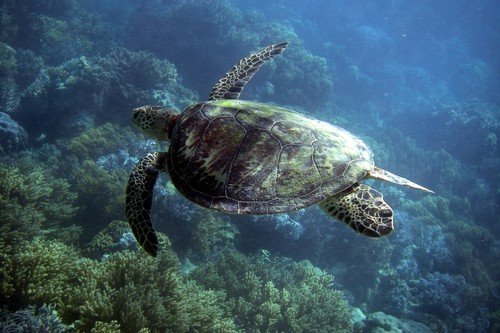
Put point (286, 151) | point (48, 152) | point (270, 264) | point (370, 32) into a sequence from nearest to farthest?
Answer: point (286, 151), point (270, 264), point (48, 152), point (370, 32)

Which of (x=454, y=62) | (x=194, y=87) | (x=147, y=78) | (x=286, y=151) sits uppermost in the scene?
(x=286, y=151)

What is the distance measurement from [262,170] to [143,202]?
1.48 m

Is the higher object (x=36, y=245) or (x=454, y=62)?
A: (x=36, y=245)

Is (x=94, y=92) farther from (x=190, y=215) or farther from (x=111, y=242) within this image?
(x=111, y=242)

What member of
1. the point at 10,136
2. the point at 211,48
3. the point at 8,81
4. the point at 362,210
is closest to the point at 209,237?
the point at 362,210

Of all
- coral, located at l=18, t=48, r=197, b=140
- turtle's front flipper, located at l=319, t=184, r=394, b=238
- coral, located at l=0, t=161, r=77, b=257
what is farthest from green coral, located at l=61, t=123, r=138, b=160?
turtle's front flipper, located at l=319, t=184, r=394, b=238

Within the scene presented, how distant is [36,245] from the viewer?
4.01 m

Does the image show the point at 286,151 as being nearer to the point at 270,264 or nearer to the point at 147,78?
the point at 270,264

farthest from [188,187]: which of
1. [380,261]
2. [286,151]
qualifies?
[380,261]

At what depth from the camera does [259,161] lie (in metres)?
3.01

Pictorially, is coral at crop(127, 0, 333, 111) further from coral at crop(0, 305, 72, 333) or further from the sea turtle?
coral at crop(0, 305, 72, 333)

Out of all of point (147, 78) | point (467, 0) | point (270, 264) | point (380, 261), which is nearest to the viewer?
point (270, 264)

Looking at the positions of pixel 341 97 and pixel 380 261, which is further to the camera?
pixel 341 97

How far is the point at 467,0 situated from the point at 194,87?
56065mm
